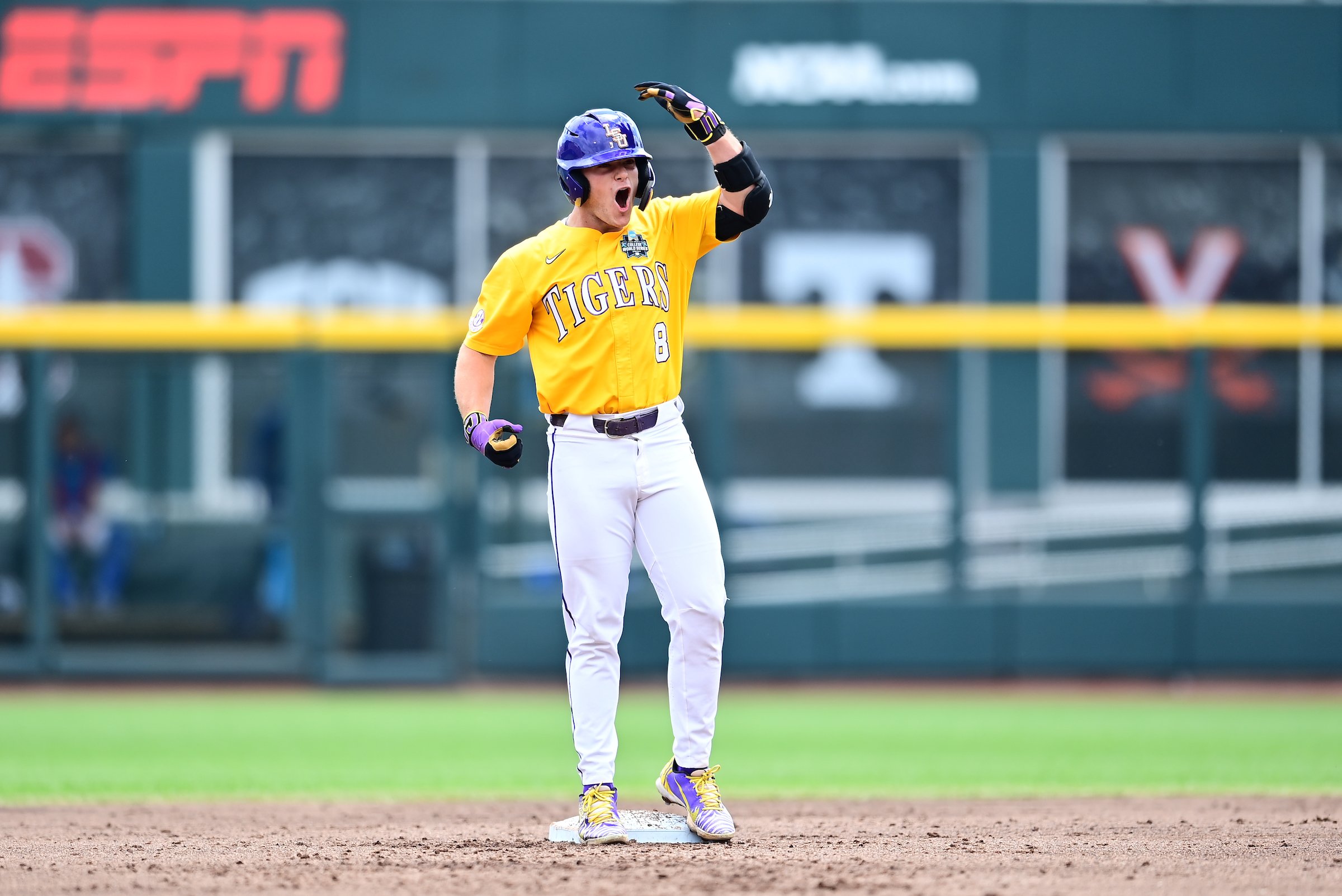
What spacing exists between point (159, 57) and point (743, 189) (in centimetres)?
1032

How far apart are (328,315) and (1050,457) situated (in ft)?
15.4

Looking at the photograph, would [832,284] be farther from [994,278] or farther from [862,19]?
[862,19]

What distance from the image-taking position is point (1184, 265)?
→ 14.1m

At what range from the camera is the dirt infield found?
3.94 metres

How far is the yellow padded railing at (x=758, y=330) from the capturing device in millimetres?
10328

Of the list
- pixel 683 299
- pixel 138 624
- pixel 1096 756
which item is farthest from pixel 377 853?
pixel 138 624

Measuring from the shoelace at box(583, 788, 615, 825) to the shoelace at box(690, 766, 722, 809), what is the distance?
0.78ft

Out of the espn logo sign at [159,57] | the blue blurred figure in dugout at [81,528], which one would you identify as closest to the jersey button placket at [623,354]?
the blue blurred figure in dugout at [81,528]

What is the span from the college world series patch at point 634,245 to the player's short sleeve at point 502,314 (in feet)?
0.98

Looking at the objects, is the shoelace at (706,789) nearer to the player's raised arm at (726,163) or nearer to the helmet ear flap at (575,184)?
the player's raised arm at (726,163)

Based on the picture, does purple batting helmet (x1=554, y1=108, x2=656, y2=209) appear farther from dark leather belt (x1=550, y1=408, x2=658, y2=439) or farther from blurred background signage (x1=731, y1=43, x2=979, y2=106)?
blurred background signage (x1=731, y1=43, x2=979, y2=106)

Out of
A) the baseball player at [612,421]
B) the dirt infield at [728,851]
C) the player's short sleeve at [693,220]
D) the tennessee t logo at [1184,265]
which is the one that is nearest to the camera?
the dirt infield at [728,851]

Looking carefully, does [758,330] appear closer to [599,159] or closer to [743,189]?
[743,189]

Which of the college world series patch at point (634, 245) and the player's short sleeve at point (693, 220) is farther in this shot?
the player's short sleeve at point (693, 220)
